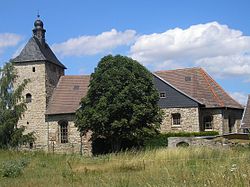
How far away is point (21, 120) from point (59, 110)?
16.5 ft

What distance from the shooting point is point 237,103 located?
4372 centimetres

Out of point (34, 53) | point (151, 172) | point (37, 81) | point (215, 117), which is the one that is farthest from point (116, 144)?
point (151, 172)

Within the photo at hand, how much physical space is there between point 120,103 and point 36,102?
51.4 feet

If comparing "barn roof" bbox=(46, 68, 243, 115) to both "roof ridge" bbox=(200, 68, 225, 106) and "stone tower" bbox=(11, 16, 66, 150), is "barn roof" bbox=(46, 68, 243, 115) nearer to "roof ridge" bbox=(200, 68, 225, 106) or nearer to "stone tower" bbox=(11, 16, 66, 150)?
"roof ridge" bbox=(200, 68, 225, 106)

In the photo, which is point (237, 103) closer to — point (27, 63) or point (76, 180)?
point (27, 63)

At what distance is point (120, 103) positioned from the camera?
32.7 m

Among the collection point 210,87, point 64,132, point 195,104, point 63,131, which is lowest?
point 64,132

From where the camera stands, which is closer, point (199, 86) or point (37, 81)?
point (199, 86)

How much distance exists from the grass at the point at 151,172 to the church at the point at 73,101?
74.8 feet

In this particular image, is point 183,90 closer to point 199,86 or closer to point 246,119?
point 199,86

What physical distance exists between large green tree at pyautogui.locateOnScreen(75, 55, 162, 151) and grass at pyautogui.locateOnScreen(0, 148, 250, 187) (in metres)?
13.0

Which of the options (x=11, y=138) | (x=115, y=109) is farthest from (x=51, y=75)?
(x=115, y=109)

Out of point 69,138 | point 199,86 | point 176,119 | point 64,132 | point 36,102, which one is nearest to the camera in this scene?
point 176,119

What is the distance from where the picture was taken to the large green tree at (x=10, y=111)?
126 feet
